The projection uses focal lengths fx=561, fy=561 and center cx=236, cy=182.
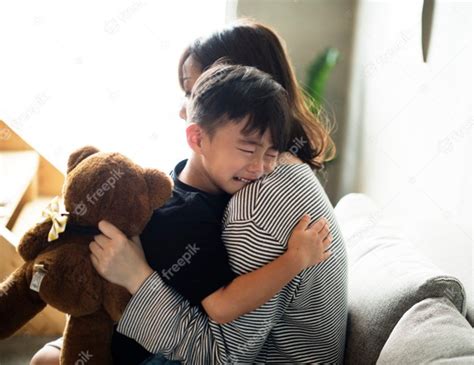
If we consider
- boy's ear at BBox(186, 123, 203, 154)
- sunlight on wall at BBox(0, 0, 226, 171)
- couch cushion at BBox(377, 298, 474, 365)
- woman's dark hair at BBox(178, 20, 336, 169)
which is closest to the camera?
couch cushion at BBox(377, 298, 474, 365)

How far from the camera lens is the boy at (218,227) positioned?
0.97 m

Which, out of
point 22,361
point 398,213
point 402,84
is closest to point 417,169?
point 398,213

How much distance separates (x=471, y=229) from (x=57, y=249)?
0.88 meters

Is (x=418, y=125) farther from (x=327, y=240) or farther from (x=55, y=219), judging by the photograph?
(x=55, y=219)

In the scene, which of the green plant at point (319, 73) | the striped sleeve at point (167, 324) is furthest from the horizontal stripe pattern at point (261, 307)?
the green plant at point (319, 73)

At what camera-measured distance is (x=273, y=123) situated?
1039 millimetres

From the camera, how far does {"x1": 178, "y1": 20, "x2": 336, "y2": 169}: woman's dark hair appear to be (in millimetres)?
1228

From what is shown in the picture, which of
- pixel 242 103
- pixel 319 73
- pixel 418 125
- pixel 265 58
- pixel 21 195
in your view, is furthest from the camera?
pixel 319 73

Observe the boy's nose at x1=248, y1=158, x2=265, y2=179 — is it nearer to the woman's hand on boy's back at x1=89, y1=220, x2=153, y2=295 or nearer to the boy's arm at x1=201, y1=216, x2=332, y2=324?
the boy's arm at x1=201, y1=216, x2=332, y2=324

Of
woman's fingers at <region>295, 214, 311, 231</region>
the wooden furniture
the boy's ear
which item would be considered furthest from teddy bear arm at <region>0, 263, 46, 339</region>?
the wooden furniture

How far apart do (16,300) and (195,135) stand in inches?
17.6

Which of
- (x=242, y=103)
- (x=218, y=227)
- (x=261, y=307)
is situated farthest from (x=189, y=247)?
(x=242, y=103)

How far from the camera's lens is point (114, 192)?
3.21 ft

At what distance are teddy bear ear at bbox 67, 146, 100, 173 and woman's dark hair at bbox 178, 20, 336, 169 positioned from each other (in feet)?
1.08
